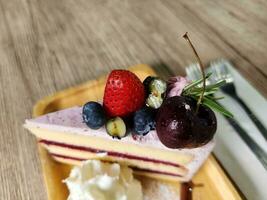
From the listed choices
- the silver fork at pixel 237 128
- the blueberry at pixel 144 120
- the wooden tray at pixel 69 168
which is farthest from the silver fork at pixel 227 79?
the blueberry at pixel 144 120

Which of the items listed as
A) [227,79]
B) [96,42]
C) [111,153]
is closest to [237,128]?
[227,79]

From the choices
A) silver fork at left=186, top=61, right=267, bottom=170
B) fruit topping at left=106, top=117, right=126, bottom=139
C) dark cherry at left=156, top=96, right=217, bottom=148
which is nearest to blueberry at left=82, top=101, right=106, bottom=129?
fruit topping at left=106, top=117, right=126, bottom=139

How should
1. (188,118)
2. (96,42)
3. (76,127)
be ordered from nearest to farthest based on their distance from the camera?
(188,118), (76,127), (96,42)

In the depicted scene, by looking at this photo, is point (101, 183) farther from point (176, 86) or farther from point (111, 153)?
point (176, 86)

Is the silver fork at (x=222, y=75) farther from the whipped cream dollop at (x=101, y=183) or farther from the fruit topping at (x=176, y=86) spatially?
the whipped cream dollop at (x=101, y=183)

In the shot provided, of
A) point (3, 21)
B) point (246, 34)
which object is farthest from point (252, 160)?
point (3, 21)

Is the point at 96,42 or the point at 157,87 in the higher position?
the point at 157,87
